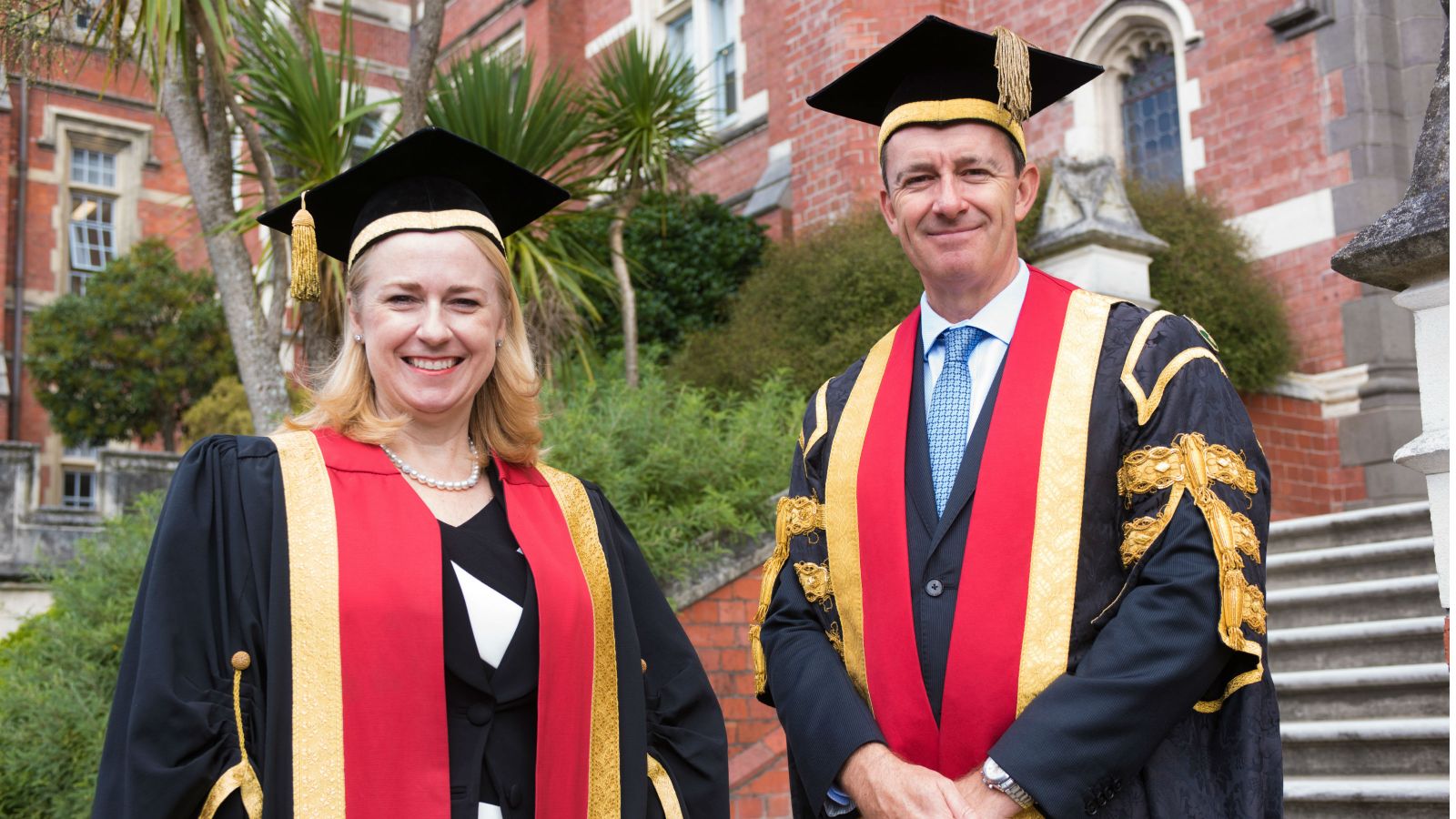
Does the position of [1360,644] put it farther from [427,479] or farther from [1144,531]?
[427,479]

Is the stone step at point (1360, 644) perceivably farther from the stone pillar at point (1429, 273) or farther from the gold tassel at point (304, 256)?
the gold tassel at point (304, 256)

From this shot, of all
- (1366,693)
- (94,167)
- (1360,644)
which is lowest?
(1366,693)

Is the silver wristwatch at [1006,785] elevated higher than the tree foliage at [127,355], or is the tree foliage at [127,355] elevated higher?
the tree foliage at [127,355]

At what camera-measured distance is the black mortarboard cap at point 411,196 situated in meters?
2.79

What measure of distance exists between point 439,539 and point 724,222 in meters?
11.0

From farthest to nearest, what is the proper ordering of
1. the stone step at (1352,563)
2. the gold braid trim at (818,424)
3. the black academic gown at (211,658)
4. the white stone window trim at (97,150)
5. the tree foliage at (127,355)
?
the white stone window trim at (97,150) → the tree foliage at (127,355) → the stone step at (1352,563) → the gold braid trim at (818,424) → the black academic gown at (211,658)

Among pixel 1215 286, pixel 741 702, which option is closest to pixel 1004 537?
pixel 741 702

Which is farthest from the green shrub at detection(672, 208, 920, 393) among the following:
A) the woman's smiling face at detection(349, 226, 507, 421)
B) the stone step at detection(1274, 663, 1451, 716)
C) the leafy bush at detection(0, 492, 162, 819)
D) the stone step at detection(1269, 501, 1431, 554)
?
the woman's smiling face at detection(349, 226, 507, 421)

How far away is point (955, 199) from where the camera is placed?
2.67 meters

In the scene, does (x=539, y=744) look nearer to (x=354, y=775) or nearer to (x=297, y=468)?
(x=354, y=775)

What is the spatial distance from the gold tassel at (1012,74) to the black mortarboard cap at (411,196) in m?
0.97

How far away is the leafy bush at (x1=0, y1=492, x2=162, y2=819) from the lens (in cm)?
593

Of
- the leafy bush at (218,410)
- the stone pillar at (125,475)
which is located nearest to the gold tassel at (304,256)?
the stone pillar at (125,475)

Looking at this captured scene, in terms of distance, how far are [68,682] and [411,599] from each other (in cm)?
466
